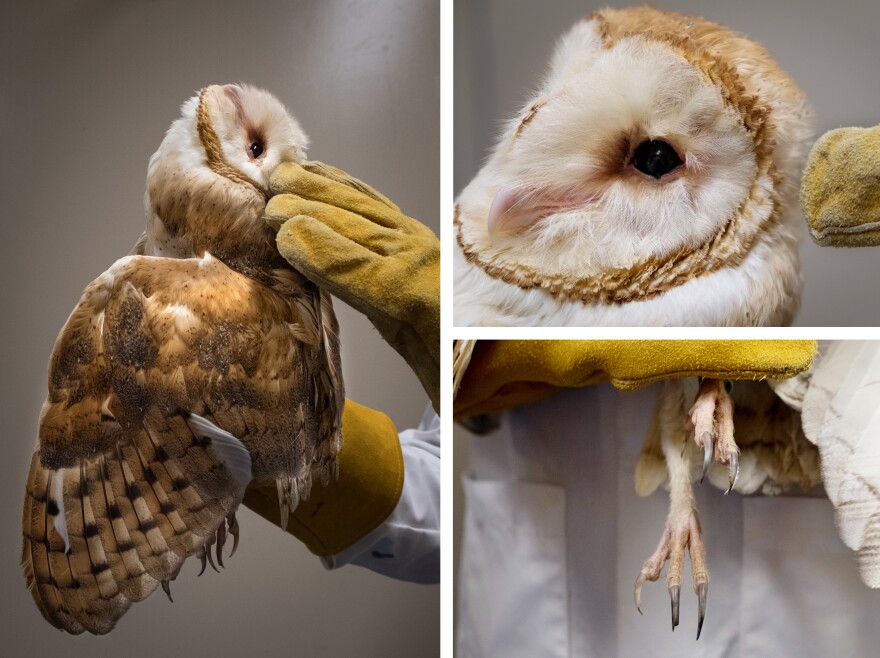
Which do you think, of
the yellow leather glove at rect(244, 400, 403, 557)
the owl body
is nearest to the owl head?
the yellow leather glove at rect(244, 400, 403, 557)

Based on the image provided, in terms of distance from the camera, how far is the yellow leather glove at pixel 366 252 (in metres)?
0.80

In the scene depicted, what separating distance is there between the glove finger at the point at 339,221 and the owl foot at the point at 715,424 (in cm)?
38

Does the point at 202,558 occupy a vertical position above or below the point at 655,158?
below

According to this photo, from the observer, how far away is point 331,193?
0.82m

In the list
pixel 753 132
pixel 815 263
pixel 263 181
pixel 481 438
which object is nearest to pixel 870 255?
pixel 815 263

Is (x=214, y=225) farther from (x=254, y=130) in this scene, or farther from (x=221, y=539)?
(x=221, y=539)

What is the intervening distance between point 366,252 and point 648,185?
0.31 m

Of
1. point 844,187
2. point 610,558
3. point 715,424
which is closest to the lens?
point 844,187

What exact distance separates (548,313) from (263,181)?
1.16 ft

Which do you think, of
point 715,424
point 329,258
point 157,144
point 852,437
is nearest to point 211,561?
point 329,258

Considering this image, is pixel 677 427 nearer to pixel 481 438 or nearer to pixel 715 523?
pixel 715 523

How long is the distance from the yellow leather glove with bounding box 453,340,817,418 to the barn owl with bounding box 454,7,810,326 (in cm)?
5

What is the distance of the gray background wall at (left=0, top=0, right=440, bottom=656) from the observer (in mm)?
824

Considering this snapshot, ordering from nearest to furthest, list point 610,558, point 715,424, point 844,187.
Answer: point 844,187, point 715,424, point 610,558
